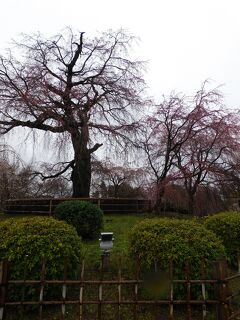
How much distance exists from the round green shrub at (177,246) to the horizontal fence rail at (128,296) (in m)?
0.23

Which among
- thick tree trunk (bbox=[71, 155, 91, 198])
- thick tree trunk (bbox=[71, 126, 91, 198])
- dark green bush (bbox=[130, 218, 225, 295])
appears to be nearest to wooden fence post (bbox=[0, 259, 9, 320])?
dark green bush (bbox=[130, 218, 225, 295])


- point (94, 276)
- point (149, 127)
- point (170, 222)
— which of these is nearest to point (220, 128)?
point (149, 127)

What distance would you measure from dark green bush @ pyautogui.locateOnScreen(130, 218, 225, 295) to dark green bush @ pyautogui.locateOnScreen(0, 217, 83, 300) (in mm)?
1046

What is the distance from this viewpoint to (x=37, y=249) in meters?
4.13

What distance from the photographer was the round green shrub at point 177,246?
13.8 feet

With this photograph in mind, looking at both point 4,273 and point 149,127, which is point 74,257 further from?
point 149,127

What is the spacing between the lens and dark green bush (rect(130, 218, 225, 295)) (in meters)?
4.19

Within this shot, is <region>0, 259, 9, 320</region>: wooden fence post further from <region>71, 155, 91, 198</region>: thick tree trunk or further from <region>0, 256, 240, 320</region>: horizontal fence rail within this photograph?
<region>71, 155, 91, 198</region>: thick tree trunk

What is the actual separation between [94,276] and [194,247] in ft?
6.44

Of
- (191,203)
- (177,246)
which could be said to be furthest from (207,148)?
(177,246)

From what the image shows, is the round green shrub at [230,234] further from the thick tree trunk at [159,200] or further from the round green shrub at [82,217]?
the thick tree trunk at [159,200]

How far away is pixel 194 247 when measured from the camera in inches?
171

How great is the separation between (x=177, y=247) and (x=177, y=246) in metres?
0.02

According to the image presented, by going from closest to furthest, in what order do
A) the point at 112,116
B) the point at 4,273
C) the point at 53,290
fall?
the point at 4,273
the point at 53,290
the point at 112,116
